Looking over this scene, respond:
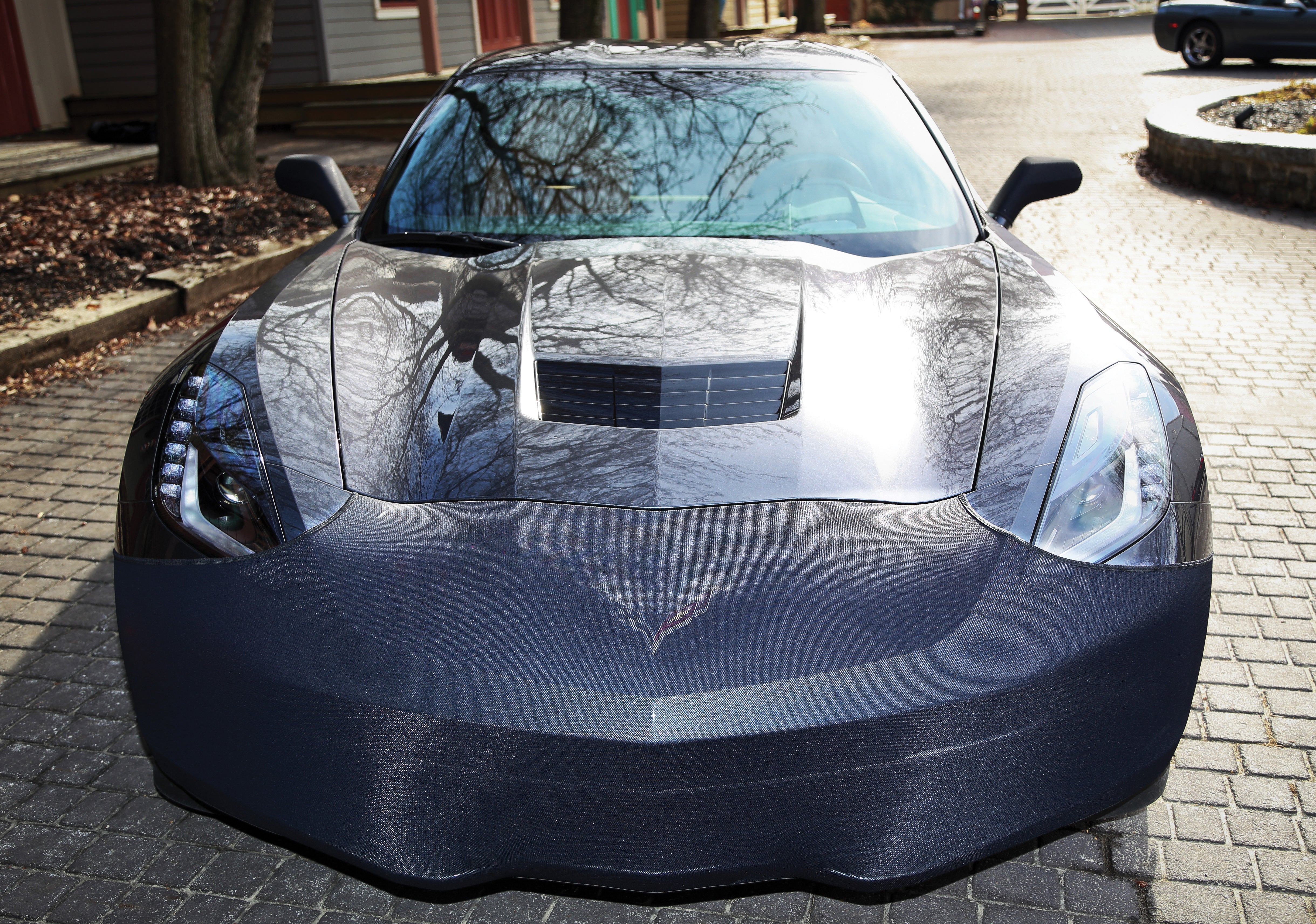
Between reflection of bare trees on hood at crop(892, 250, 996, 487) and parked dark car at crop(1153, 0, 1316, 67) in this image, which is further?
parked dark car at crop(1153, 0, 1316, 67)

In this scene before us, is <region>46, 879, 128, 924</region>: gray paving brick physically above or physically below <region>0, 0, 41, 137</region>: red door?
below

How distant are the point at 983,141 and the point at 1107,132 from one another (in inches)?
72.8

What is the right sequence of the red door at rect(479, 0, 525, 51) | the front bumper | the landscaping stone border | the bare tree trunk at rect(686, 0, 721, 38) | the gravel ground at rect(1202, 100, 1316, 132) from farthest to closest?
the bare tree trunk at rect(686, 0, 721, 38)
the red door at rect(479, 0, 525, 51)
the gravel ground at rect(1202, 100, 1316, 132)
the landscaping stone border
the front bumper

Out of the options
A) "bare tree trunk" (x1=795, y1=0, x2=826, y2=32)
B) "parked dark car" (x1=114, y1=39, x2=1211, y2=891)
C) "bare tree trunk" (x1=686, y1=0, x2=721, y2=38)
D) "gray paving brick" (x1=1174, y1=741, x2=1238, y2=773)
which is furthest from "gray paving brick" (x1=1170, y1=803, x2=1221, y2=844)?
"bare tree trunk" (x1=795, y1=0, x2=826, y2=32)

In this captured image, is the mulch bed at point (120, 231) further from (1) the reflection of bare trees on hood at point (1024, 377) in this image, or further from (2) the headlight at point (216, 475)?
(1) the reflection of bare trees on hood at point (1024, 377)

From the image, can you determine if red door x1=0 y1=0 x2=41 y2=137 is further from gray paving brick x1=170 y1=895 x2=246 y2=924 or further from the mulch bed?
gray paving brick x1=170 y1=895 x2=246 y2=924

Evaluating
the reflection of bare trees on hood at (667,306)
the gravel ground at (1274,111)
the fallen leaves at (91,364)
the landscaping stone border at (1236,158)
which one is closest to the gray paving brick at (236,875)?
the reflection of bare trees on hood at (667,306)

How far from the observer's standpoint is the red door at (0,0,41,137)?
13.1m

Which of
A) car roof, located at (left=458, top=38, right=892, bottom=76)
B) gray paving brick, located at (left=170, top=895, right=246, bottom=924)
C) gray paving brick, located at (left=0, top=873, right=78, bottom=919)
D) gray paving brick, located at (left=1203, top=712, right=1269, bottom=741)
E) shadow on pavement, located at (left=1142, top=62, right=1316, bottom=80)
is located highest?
car roof, located at (left=458, top=38, right=892, bottom=76)

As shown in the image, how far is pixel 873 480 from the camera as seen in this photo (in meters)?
1.95

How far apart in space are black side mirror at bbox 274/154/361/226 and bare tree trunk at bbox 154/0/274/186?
5960 millimetres

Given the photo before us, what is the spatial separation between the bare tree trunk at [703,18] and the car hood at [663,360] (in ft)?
68.6

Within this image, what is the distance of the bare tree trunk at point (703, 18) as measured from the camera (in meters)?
22.1

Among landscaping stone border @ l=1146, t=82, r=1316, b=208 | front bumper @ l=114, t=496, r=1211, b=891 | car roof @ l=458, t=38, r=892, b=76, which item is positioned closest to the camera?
front bumper @ l=114, t=496, r=1211, b=891
